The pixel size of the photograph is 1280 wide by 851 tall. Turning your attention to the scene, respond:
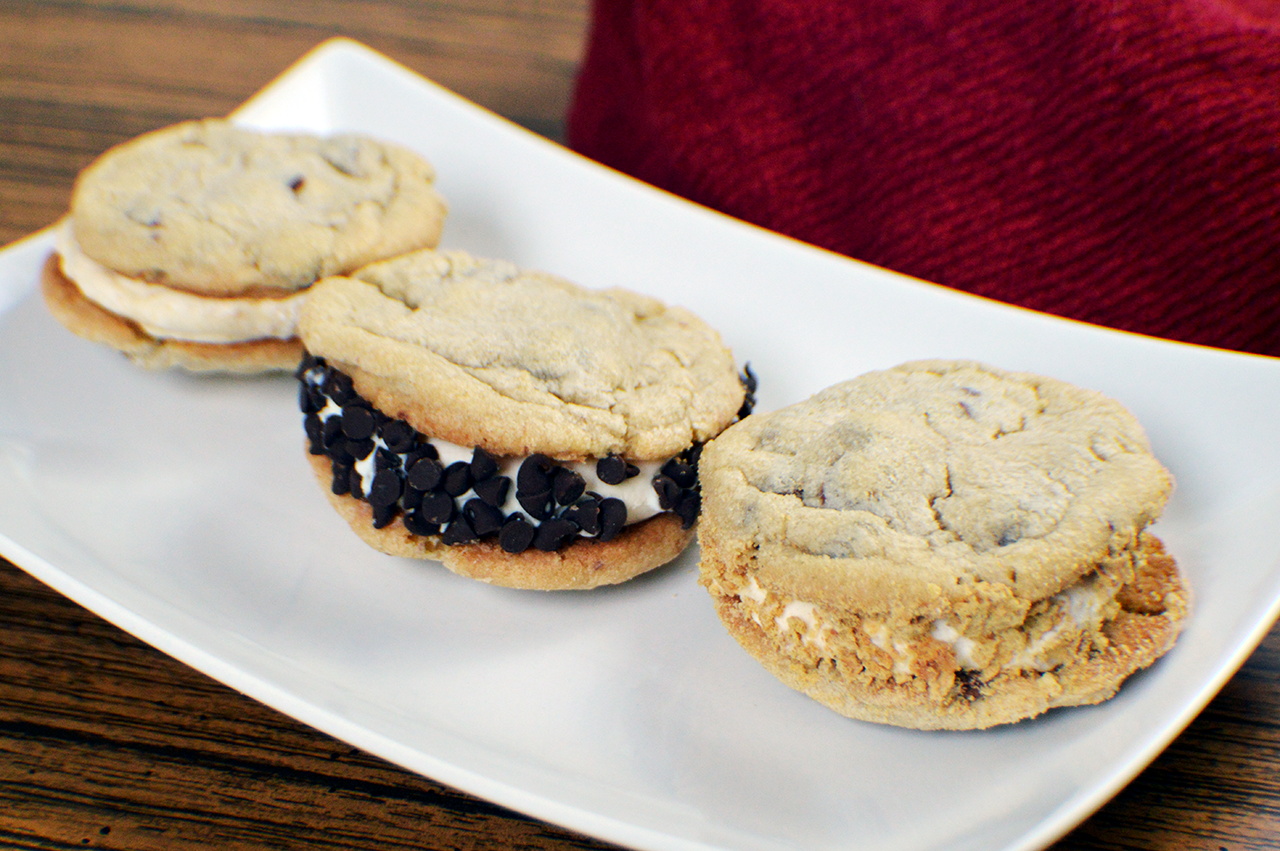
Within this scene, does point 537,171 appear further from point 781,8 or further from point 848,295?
point 848,295

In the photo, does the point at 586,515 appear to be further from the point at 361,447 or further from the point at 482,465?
the point at 361,447

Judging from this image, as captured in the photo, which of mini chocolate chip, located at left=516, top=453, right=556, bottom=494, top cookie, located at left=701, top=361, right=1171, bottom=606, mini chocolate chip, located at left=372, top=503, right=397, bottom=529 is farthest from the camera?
mini chocolate chip, located at left=372, top=503, right=397, bottom=529

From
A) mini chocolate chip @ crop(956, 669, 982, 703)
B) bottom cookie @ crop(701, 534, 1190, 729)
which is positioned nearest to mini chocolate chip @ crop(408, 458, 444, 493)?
bottom cookie @ crop(701, 534, 1190, 729)

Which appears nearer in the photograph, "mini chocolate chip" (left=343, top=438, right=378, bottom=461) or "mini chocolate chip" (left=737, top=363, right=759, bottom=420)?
"mini chocolate chip" (left=343, top=438, right=378, bottom=461)

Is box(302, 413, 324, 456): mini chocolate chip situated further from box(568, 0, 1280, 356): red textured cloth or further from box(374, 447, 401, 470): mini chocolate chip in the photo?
box(568, 0, 1280, 356): red textured cloth

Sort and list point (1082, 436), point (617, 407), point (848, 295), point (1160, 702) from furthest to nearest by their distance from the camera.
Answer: point (848, 295)
point (617, 407)
point (1082, 436)
point (1160, 702)

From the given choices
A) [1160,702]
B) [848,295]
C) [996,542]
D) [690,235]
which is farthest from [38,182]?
[1160,702]
